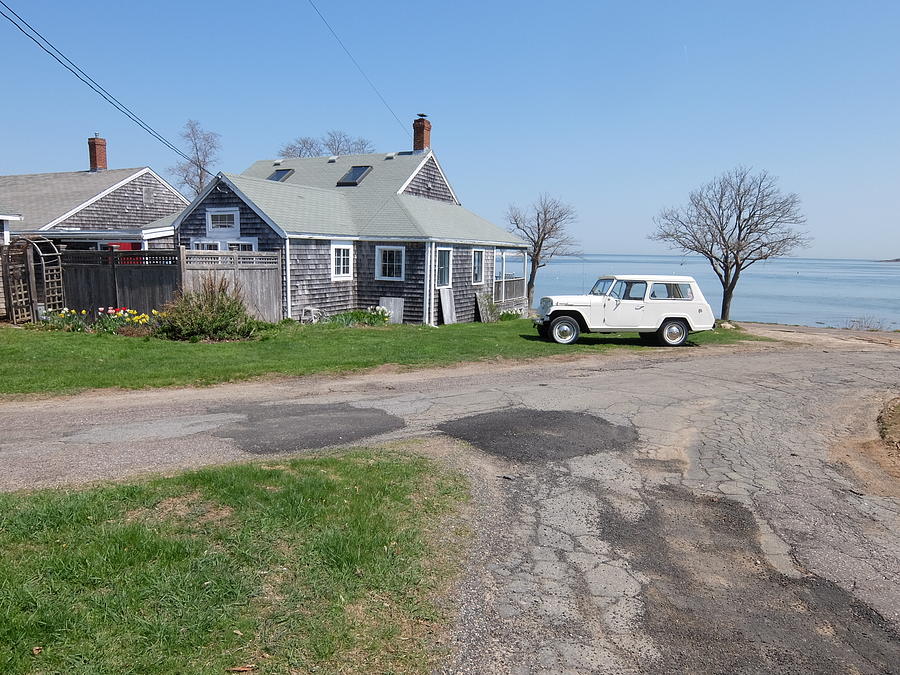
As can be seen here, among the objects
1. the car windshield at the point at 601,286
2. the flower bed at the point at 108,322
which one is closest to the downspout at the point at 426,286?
the car windshield at the point at 601,286

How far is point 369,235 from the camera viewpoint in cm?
2098

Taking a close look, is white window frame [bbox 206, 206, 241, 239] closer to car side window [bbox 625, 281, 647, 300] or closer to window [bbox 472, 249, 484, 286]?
window [bbox 472, 249, 484, 286]

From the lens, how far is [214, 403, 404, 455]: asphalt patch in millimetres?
7107

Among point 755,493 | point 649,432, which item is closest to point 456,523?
point 755,493

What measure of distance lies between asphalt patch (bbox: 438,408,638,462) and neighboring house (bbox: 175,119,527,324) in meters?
12.1

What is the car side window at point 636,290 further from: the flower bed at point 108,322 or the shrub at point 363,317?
the flower bed at point 108,322

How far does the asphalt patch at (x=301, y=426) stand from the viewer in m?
7.11

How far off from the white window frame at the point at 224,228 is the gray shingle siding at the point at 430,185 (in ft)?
23.9

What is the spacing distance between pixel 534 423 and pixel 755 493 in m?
2.91

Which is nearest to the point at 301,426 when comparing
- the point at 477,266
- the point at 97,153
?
the point at 477,266

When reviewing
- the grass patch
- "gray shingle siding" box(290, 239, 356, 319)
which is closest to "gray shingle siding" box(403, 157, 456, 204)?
"gray shingle siding" box(290, 239, 356, 319)

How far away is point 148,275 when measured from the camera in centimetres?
1571

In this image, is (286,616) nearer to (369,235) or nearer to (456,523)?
(456,523)

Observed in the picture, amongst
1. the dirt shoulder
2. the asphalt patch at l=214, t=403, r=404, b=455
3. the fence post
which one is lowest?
the dirt shoulder
